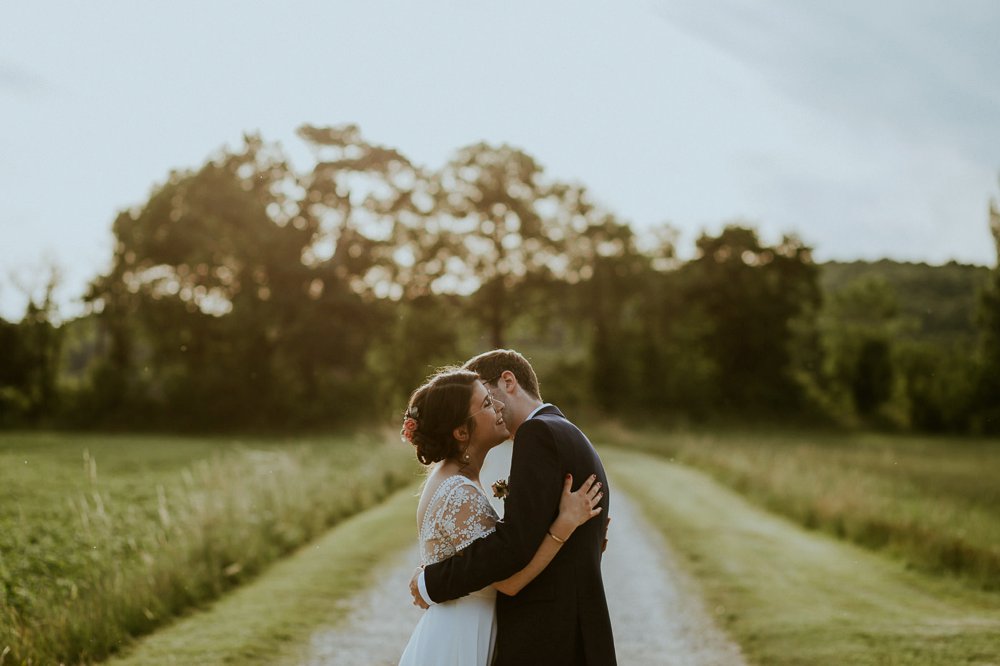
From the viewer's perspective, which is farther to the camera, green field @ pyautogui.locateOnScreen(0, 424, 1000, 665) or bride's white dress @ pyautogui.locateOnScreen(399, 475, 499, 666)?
green field @ pyautogui.locateOnScreen(0, 424, 1000, 665)

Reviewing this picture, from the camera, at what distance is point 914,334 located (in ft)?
254

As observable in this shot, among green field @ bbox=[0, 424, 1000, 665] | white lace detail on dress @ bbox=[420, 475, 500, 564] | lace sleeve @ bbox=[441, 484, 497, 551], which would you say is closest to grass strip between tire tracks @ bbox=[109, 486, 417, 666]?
green field @ bbox=[0, 424, 1000, 665]

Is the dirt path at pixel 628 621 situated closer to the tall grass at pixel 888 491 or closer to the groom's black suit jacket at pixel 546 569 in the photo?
the tall grass at pixel 888 491

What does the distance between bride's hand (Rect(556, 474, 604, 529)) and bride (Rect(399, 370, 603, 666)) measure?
0.03 meters

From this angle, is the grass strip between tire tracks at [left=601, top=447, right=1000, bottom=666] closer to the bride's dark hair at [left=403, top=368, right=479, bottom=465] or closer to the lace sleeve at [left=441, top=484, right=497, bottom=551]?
the lace sleeve at [left=441, top=484, right=497, bottom=551]

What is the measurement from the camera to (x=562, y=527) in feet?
12.7

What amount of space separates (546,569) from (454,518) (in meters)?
0.43

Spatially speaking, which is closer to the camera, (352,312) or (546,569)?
(546,569)

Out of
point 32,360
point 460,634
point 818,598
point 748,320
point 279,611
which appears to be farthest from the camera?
point 748,320

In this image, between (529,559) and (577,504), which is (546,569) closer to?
(529,559)

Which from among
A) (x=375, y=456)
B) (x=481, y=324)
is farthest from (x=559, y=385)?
(x=375, y=456)

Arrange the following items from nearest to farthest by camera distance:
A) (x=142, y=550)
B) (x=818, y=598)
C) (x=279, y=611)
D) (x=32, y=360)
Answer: (x=279, y=611) → (x=818, y=598) → (x=142, y=550) → (x=32, y=360)

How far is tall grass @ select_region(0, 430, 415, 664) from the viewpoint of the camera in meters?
8.30

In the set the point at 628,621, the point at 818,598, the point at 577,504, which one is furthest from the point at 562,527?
the point at 818,598
